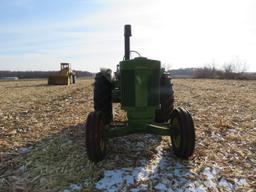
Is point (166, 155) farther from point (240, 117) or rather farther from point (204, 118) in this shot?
point (240, 117)

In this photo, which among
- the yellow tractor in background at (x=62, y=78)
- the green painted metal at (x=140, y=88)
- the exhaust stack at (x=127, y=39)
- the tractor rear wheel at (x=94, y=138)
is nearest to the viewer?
the tractor rear wheel at (x=94, y=138)

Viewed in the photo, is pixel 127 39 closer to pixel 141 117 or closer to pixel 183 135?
pixel 141 117

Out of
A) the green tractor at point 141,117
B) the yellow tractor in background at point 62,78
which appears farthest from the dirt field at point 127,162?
the yellow tractor in background at point 62,78

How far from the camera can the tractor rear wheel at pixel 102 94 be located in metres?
6.50

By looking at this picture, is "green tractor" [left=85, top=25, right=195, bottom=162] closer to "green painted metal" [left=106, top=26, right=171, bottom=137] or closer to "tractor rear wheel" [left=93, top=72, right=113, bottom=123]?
"green painted metal" [left=106, top=26, right=171, bottom=137]

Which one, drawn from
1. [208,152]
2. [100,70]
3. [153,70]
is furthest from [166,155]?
[100,70]

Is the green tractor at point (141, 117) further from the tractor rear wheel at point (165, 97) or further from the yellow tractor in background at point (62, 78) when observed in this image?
the yellow tractor in background at point (62, 78)

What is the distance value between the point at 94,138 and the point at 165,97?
2.20m

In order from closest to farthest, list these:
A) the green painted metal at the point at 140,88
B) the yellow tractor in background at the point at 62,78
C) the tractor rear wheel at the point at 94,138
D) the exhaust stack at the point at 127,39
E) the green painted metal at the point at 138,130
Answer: the tractor rear wheel at the point at 94,138 < the green painted metal at the point at 138,130 < the green painted metal at the point at 140,88 < the exhaust stack at the point at 127,39 < the yellow tractor in background at the point at 62,78

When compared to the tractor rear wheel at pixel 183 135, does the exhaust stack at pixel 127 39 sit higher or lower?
higher

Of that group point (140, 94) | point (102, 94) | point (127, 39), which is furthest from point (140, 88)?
point (127, 39)

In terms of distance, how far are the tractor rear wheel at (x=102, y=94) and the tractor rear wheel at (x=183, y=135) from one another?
1848mm

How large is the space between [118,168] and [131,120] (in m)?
0.96

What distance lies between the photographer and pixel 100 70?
6.70 meters
